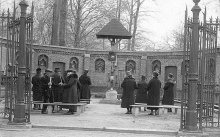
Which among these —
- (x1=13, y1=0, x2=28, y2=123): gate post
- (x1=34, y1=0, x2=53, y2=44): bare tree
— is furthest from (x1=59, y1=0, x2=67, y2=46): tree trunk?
(x1=13, y1=0, x2=28, y2=123): gate post

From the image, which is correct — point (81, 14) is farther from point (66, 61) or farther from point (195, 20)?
point (195, 20)

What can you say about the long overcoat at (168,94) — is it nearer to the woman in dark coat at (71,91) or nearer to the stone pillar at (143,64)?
the woman in dark coat at (71,91)

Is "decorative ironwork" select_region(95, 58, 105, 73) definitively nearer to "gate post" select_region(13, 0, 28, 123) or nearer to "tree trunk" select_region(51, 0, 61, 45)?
"tree trunk" select_region(51, 0, 61, 45)

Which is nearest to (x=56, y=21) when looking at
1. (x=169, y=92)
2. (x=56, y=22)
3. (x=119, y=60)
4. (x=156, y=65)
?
(x=56, y=22)

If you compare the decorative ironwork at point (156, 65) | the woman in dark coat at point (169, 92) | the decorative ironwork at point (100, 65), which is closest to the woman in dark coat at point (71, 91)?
the woman in dark coat at point (169, 92)

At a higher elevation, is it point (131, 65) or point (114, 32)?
point (114, 32)

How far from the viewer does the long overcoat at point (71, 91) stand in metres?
13.3

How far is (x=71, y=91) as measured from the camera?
43.7ft

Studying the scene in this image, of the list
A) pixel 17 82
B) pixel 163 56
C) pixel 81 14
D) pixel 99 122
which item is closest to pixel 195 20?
pixel 99 122

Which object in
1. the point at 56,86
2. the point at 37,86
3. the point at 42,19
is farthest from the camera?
the point at 42,19

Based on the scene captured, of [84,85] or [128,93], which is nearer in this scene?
[128,93]

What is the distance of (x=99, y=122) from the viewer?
11.2 metres

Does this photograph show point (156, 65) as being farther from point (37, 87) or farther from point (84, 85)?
point (37, 87)

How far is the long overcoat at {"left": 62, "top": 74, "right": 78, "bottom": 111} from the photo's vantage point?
13258mm
